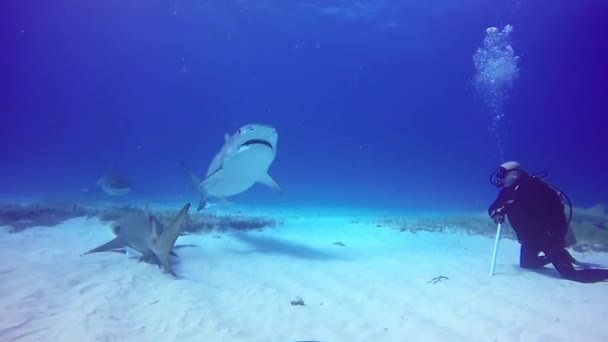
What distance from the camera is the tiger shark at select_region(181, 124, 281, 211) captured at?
7344 mm

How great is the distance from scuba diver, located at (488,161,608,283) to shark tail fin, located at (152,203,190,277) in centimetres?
628

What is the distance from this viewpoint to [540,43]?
52594 mm

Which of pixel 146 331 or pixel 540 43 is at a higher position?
pixel 540 43

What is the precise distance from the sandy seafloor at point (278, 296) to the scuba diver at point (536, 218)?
324mm

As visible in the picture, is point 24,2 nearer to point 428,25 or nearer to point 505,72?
point 428,25

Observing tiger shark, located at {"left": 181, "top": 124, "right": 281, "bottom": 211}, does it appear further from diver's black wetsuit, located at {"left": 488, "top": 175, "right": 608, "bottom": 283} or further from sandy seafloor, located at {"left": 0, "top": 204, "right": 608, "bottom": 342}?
diver's black wetsuit, located at {"left": 488, "top": 175, "right": 608, "bottom": 283}

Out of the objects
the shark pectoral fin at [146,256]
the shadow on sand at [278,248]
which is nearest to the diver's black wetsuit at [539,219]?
the shadow on sand at [278,248]

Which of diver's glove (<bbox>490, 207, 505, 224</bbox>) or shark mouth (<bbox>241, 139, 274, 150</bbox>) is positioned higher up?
shark mouth (<bbox>241, 139, 274, 150</bbox>)

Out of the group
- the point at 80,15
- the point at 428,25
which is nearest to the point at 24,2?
the point at 80,15

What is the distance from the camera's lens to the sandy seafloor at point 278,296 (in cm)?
405

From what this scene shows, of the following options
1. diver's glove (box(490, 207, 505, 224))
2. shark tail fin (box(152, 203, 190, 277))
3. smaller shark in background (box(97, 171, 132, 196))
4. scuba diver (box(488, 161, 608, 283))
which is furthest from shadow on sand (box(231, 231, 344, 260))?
smaller shark in background (box(97, 171, 132, 196))

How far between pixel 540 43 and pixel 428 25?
750 inches

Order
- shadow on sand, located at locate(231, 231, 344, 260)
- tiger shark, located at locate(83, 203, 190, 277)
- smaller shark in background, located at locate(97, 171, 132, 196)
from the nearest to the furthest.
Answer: tiger shark, located at locate(83, 203, 190, 277) → shadow on sand, located at locate(231, 231, 344, 260) → smaller shark in background, located at locate(97, 171, 132, 196)

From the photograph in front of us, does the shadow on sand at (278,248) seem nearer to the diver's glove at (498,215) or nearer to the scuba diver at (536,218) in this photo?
the diver's glove at (498,215)
